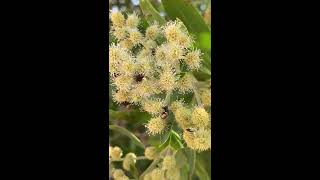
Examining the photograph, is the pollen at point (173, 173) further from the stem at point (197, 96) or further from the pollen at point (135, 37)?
the pollen at point (135, 37)

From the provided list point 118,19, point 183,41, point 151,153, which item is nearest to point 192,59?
point 183,41

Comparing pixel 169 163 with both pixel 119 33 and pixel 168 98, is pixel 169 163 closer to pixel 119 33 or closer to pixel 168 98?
pixel 168 98
